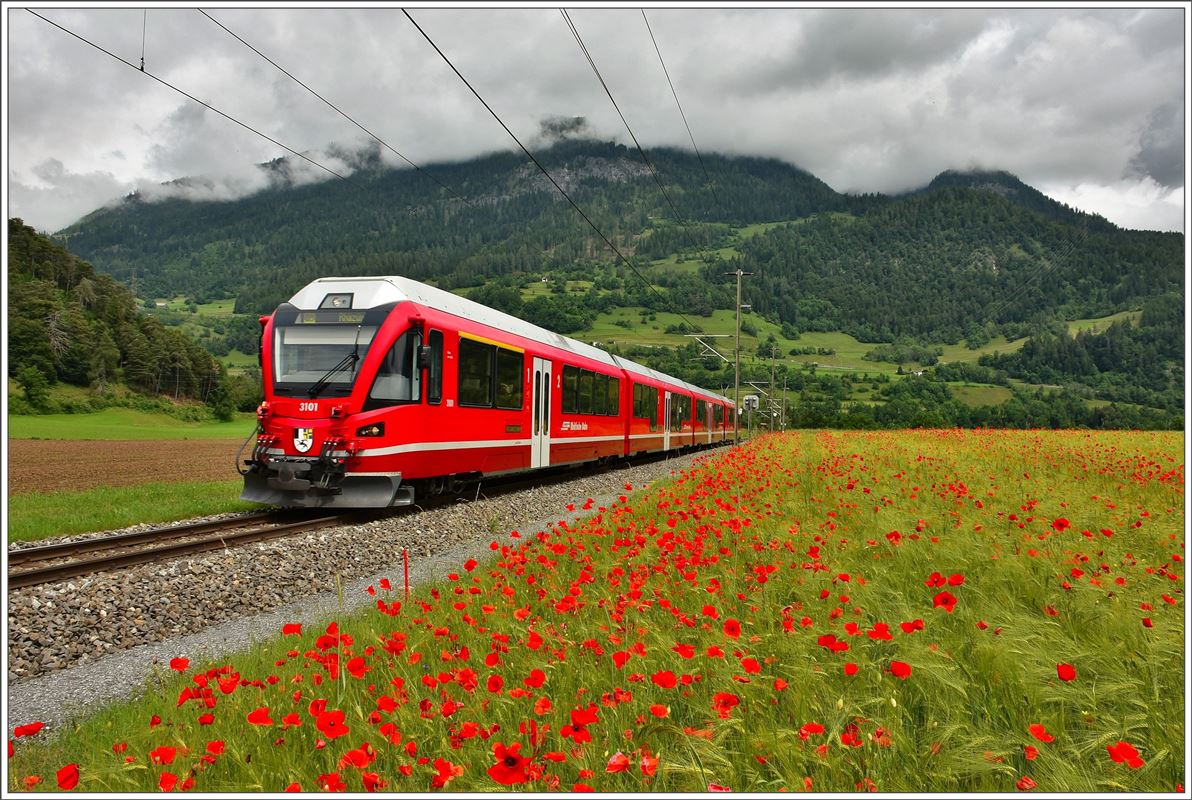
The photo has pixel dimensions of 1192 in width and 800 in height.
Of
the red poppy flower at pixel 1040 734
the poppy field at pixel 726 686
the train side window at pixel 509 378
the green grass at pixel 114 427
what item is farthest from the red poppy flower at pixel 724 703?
the green grass at pixel 114 427

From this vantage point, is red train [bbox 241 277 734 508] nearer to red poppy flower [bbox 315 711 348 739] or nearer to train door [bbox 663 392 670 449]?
red poppy flower [bbox 315 711 348 739]

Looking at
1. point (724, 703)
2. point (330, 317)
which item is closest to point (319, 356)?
point (330, 317)

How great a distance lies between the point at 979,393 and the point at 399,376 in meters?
115

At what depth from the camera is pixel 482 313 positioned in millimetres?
14547

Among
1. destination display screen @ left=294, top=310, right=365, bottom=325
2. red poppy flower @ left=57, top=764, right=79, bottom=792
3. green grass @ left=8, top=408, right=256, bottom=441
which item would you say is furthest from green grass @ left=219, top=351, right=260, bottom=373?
red poppy flower @ left=57, top=764, right=79, bottom=792

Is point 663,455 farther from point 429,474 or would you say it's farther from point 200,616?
point 200,616

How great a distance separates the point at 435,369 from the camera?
12.0 metres

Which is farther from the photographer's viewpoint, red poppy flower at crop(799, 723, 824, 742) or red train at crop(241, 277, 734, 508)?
red train at crop(241, 277, 734, 508)

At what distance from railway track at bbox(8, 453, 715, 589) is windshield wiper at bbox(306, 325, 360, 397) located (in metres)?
1.97

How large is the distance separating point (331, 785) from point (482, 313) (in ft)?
42.7

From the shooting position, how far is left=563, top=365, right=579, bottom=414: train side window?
1839 cm

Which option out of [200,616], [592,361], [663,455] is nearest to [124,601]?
[200,616]

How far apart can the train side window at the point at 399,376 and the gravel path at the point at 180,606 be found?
1.99 meters

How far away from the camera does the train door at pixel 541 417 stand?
53.9 feet
